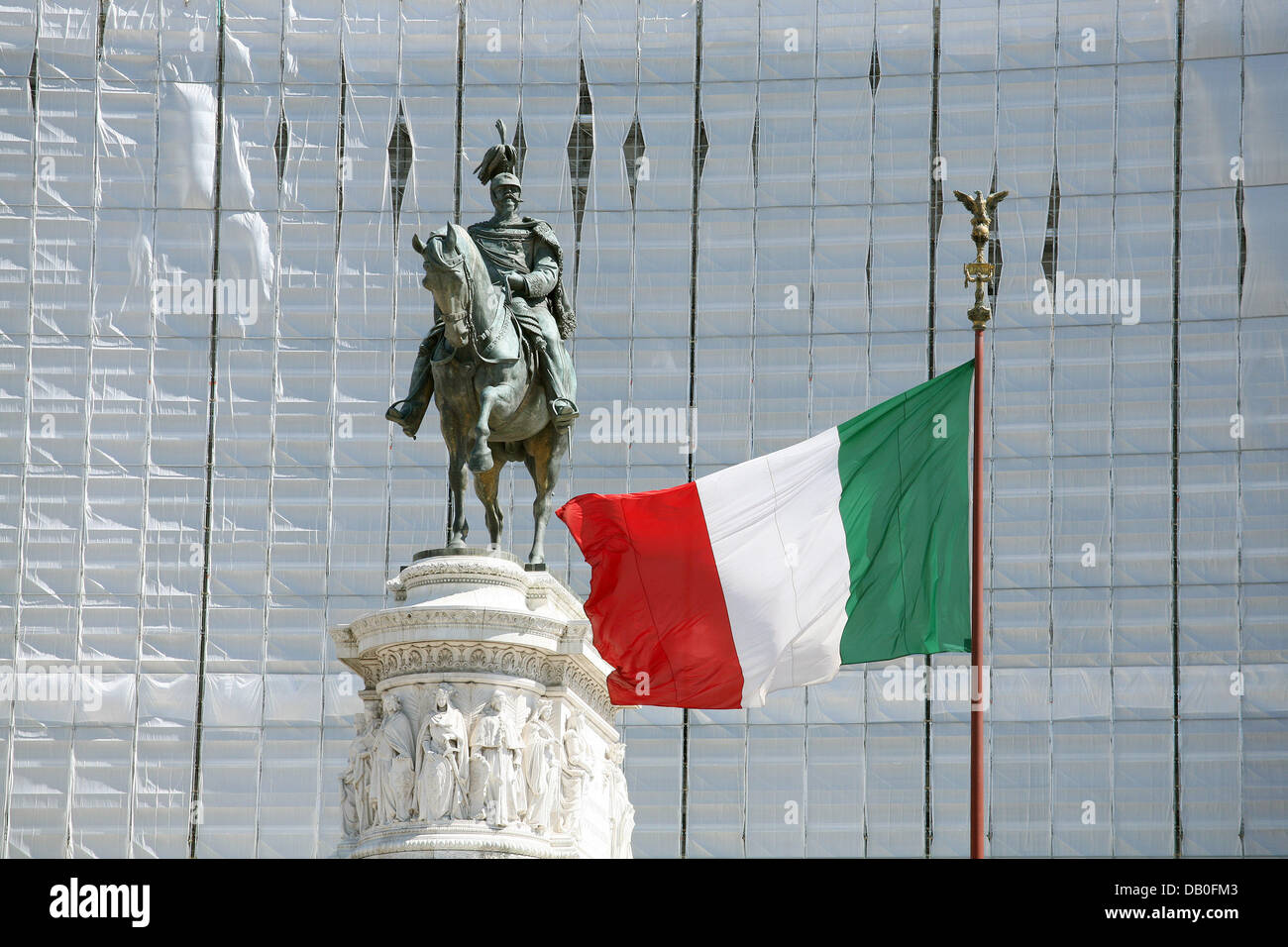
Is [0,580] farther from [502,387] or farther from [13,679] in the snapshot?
[502,387]

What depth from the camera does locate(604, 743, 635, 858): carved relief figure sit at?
18.2 meters

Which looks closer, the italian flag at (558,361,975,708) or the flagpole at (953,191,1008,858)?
the flagpole at (953,191,1008,858)

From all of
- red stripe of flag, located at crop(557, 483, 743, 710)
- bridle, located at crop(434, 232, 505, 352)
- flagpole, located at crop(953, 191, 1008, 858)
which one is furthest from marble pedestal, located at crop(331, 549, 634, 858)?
flagpole, located at crop(953, 191, 1008, 858)

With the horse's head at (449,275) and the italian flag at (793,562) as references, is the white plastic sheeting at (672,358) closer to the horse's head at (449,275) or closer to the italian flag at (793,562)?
the horse's head at (449,275)

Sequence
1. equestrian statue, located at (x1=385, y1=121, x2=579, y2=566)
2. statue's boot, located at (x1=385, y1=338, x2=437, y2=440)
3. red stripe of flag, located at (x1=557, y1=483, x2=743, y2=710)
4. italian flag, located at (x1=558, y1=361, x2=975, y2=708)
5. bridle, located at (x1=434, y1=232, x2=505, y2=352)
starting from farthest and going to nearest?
statue's boot, located at (x1=385, y1=338, x2=437, y2=440)
equestrian statue, located at (x1=385, y1=121, x2=579, y2=566)
bridle, located at (x1=434, y1=232, x2=505, y2=352)
red stripe of flag, located at (x1=557, y1=483, x2=743, y2=710)
italian flag, located at (x1=558, y1=361, x2=975, y2=708)

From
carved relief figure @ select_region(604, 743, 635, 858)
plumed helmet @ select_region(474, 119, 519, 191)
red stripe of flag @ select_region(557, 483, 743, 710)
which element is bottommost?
carved relief figure @ select_region(604, 743, 635, 858)

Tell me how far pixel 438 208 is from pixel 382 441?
3862mm

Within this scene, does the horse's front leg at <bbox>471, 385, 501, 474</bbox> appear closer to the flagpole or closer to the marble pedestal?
the marble pedestal

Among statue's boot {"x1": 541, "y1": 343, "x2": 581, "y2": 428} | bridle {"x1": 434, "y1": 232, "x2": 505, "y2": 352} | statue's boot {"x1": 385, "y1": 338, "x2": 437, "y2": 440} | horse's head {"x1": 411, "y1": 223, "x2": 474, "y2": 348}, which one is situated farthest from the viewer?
statue's boot {"x1": 541, "y1": 343, "x2": 581, "y2": 428}

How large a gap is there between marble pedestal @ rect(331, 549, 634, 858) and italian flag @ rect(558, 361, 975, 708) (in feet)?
4.82

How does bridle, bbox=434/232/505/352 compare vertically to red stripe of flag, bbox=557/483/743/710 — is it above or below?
above

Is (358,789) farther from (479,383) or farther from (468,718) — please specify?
(479,383)

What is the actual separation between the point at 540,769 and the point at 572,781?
45cm

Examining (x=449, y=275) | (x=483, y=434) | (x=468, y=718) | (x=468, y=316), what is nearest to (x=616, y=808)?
(x=468, y=718)
